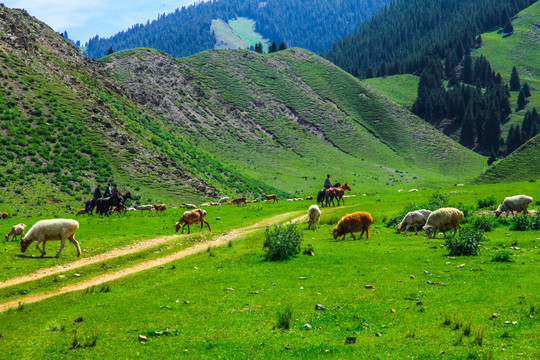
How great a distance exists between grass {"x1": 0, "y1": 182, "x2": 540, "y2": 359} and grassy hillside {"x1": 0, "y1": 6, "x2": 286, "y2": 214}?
40.8 metres

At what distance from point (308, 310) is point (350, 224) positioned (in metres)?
15.0

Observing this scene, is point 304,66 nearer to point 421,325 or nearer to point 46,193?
point 46,193

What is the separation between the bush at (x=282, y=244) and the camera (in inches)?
905

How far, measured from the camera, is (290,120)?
155 meters

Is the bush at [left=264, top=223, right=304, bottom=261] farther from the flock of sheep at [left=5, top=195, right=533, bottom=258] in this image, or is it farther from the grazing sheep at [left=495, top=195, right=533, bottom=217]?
the grazing sheep at [left=495, top=195, right=533, bottom=217]

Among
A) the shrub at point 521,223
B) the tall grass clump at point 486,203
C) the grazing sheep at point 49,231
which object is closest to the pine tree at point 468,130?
the tall grass clump at point 486,203

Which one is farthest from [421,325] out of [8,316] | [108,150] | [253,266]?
[108,150]

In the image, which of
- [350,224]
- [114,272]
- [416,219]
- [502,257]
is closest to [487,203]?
[416,219]

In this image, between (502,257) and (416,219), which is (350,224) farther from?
(502,257)

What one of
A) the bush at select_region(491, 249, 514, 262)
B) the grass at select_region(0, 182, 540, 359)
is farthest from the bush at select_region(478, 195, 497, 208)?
the bush at select_region(491, 249, 514, 262)

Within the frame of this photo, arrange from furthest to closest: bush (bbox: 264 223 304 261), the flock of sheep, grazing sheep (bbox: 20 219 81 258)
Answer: the flock of sheep
grazing sheep (bbox: 20 219 81 258)
bush (bbox: 264 223 304 261)

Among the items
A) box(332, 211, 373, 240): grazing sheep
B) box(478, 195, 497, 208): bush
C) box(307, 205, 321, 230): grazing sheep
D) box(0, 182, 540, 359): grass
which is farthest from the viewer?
box(478, 195, 497, 208): bush

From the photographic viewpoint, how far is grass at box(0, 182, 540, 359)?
11.5 m

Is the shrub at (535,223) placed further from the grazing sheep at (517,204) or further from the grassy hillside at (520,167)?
the grassy hillside at (520,167)
